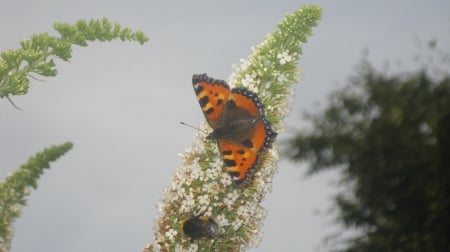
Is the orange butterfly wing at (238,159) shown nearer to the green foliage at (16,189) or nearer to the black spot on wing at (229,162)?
the black spot on wing at (229,162)

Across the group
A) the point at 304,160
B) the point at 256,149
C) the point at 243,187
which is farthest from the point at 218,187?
the point at 304,160

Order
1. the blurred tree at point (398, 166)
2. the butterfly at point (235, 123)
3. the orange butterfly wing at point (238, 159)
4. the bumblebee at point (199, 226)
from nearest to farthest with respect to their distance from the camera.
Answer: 1. the bumblebee at point (199, 226)
2. the orange butterfly wing at point (238, 159)
3. the butterfly at point (235, 123)
4. the blurred tree at point (398, 166)

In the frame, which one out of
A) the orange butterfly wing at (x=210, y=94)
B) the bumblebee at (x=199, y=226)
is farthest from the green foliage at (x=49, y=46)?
the bumblebee at (x=199, y=226)

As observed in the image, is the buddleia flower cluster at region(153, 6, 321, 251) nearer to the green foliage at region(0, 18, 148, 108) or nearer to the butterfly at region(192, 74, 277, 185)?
the butterfly at region(192, 74, 277, 185)

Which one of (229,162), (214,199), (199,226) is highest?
(229,162)

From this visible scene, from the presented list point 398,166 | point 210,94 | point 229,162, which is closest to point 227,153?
point 229,162

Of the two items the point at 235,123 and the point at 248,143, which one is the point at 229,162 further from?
the point at 235,123

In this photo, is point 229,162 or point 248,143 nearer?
point 229,162

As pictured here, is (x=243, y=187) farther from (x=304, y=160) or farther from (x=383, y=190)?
(x=304, y=160)
